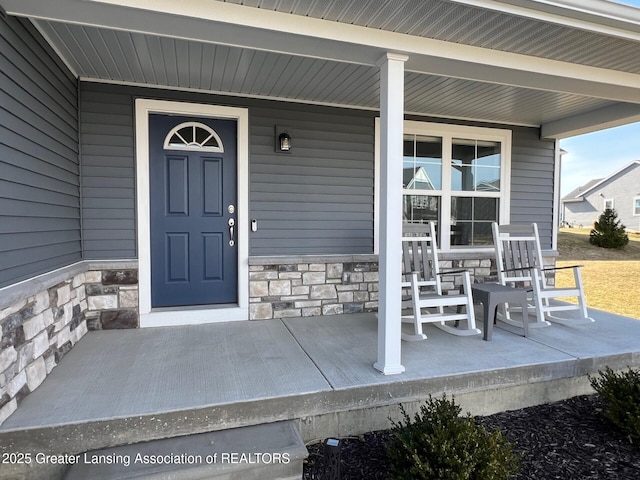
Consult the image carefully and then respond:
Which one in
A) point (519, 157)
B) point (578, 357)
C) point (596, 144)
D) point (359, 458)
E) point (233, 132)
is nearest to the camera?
point (359, 458)

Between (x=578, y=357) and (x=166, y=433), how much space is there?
2.91 m

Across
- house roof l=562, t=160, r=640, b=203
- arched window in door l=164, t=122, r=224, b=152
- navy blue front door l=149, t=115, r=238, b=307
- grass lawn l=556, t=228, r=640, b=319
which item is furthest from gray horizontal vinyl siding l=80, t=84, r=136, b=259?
house roof l=562, t=160, r=640, b=203

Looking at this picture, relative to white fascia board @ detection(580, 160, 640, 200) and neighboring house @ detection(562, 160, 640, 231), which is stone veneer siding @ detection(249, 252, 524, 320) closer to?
neighboring house @ detection(562, 160, 640, 231)

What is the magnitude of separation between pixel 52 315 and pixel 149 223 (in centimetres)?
121

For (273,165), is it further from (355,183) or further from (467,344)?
(467,344)

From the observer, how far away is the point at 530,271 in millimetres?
3762

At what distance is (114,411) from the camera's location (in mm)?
2004

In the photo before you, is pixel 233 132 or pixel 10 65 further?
pixel 233 132

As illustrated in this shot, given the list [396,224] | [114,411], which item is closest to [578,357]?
[396,224]

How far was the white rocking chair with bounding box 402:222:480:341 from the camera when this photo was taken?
10.8 feet

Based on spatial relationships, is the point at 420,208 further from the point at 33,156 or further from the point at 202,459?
the point at 33,156

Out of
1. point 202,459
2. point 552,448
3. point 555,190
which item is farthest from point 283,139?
point 555,190

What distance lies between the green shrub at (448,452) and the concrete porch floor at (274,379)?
439 mm

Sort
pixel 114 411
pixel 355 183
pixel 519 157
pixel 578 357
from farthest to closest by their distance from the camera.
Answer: pixel 519 157 → pixel 355 183 → pixel 578 357 → pixel 114 411
